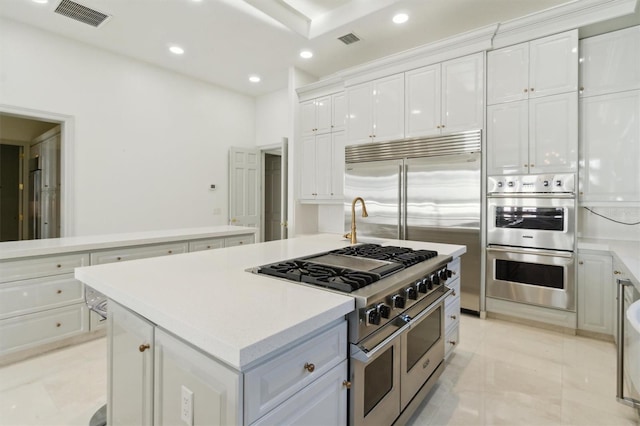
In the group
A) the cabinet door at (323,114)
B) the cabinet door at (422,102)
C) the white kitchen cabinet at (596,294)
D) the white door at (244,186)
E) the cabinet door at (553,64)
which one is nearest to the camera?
the white kitchen cabinet at (596,294)

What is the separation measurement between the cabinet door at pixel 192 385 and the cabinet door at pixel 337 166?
3.63 m

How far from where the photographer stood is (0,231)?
6.42 meters

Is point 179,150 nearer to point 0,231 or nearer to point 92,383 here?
point 92,383

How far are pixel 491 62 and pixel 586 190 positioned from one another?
5.20 ft

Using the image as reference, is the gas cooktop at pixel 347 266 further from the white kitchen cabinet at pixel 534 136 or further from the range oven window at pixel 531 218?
the white kitchen cabinet at pixel 534 136

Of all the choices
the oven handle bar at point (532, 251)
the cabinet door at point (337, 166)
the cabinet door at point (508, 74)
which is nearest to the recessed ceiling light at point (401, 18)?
the cabinet door at point (508, 74)

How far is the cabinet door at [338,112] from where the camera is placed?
4.57 m

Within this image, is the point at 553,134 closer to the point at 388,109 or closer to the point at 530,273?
the point at 530,273

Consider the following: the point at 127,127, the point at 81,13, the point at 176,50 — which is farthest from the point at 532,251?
the point at 81,13

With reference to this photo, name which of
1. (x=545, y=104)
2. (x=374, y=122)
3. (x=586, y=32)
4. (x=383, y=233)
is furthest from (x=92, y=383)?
(x=586, y=32)

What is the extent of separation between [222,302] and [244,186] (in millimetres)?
4843

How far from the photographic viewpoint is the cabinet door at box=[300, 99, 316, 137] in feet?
15.9

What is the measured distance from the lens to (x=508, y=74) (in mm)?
3246

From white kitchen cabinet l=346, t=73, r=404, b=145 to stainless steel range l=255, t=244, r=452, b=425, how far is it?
2.33m
